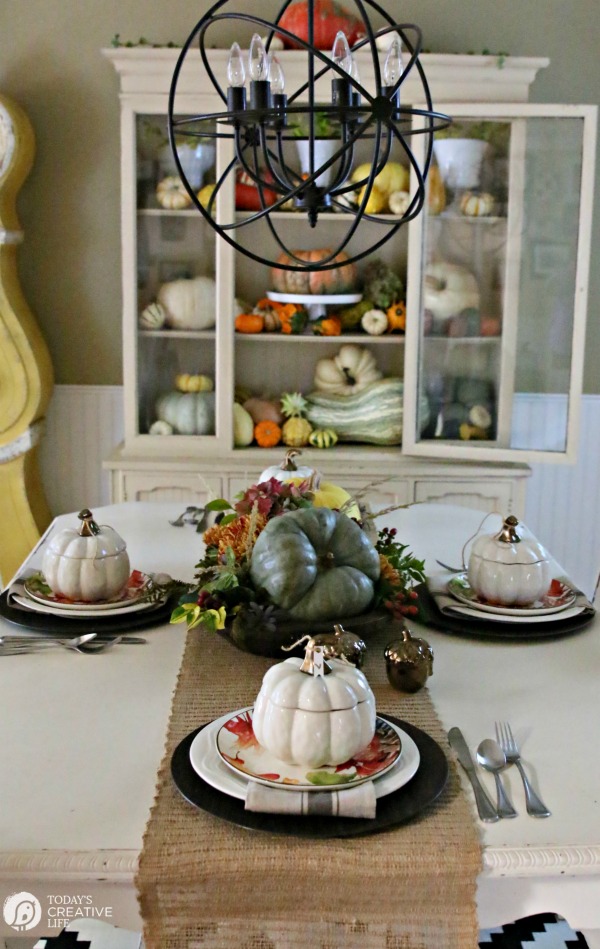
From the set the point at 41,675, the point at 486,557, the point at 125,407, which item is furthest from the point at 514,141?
the point at 41,675

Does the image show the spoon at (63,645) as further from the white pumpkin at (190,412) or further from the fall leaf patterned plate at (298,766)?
the white pumpkin at (190,412)

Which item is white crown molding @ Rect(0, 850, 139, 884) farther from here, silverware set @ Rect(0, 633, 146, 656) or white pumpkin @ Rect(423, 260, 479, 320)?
white pumpkin @ Rect(423, 260, 479, 320)

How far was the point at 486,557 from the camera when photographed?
1771 millimetres

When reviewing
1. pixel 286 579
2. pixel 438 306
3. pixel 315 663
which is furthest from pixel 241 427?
pixel 315 663

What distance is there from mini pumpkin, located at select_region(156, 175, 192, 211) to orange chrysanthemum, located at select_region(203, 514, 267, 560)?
1.94 meters

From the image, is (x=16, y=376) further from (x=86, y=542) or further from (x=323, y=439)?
(x=86, y=542)

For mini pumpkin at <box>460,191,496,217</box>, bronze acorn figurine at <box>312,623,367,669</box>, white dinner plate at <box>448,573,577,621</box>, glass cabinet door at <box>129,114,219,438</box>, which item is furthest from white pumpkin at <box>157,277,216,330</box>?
bronze acorn figurine at <box>312,623,367,669</box>

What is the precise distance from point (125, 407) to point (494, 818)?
2562 millimetres

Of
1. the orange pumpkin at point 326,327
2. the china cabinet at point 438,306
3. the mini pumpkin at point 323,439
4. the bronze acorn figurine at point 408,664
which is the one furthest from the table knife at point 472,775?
the orange pumpkin at point 326,327

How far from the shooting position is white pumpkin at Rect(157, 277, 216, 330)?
3.45 meters

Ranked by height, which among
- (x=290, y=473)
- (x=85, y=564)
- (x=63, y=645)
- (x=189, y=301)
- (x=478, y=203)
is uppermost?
(x=478, y=203)

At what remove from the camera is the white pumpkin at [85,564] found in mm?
1759

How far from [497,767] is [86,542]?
85 centimetres

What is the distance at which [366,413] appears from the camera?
3514mm
